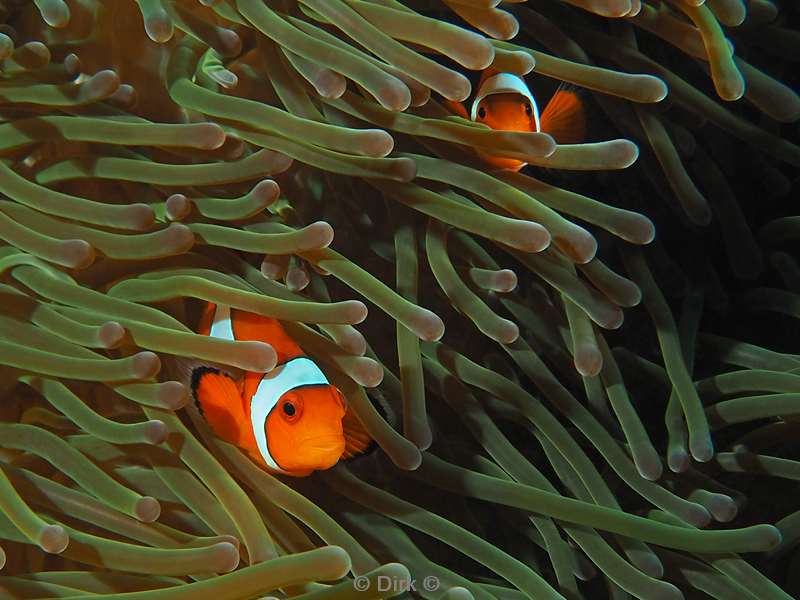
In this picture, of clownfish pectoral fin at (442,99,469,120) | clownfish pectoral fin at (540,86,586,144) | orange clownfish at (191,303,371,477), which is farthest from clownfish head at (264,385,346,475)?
clownfish pectoral fin at (540,86,586,144)

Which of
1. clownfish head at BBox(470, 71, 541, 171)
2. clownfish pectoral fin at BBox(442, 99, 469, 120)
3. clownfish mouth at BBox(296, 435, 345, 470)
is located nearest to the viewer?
clownfish mouth at BBox(296, 435, 345, 470)

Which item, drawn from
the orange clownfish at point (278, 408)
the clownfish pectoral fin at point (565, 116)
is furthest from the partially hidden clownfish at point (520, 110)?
the orange clownfish at point (278, 408)

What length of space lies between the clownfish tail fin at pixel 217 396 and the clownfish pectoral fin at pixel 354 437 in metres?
0.11

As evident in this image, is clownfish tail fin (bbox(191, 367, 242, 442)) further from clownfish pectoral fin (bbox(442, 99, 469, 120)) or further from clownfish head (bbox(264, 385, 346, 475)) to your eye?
clownfish pectoral fin (bbox(442, 99, 469, 120))

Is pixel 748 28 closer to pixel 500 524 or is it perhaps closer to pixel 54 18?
A: pixel 500 524

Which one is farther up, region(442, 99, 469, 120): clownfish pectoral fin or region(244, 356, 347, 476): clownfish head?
region(442, 99, 469, 120): clownfish pectoral fin

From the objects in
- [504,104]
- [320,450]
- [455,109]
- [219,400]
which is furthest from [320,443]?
[504,104]

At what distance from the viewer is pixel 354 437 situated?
907 millimetres

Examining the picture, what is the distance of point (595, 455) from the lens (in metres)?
1.17

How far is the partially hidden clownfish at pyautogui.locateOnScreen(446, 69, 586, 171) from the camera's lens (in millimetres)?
1149

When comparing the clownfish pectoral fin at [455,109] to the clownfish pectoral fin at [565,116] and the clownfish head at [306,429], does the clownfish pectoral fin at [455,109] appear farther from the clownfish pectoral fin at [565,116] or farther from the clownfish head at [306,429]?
the clownfish head at [306,429]

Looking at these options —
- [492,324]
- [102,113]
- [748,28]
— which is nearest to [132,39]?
[102,113]

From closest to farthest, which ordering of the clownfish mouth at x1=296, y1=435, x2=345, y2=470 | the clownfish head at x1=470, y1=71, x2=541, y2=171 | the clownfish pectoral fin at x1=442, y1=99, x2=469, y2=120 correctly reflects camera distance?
the clownfish mouth at x1=296, y1=435, x2=345, y2=470
the clownfish pectoral fin at x1=442, y1=99, x2=469, y2=120
the clownfish head at x1=470, y1=71, x2=541, y2=171

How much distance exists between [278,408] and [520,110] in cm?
54
